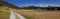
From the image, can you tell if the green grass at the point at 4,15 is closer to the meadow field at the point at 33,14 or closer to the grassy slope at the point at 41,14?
the meadow field at the point at 33,14

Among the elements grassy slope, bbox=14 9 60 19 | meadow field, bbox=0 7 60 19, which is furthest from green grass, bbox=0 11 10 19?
grassy slope, bbox=14 9 60 19

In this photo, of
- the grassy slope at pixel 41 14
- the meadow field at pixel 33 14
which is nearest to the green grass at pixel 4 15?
the meadow field at pixel 33 14

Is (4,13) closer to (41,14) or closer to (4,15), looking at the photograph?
(4,15)

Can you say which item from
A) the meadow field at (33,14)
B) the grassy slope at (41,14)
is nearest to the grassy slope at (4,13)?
the meadow field at (33,14)

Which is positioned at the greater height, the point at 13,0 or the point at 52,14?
the point at 13,0

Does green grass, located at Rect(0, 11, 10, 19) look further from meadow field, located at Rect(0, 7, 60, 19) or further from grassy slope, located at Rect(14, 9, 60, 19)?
grassy slope, located at Rect(14, 9, 60, 19)

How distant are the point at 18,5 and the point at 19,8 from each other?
23 mm

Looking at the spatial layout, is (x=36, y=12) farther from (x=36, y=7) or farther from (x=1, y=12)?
(x=1, y=12)

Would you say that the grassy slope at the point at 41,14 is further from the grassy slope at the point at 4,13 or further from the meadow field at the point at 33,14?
the grassy slope at the point at 4,13

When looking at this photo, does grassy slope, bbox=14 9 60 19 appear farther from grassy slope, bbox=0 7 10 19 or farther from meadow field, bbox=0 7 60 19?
grassy slope, bbox=0 7 10 19

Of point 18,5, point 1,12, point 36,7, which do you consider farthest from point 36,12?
point 1,12

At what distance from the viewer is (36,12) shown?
670 millimetres

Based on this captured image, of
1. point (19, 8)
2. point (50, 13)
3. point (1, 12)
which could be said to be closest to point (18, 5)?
point (19, 8)

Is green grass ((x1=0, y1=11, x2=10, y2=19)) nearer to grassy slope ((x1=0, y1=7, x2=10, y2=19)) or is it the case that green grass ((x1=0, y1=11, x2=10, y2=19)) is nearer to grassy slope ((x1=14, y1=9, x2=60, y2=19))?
grassy slope ((x1=0, y1=7, x2=10, y2=19))
